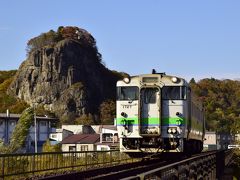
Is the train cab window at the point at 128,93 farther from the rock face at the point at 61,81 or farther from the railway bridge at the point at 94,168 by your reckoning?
the rock face at the point at 61,81

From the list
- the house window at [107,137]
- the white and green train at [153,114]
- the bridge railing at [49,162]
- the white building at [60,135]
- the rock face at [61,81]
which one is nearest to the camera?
the bridge railing at [49,162]

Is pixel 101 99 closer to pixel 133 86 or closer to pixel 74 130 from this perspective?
pixel 74 130

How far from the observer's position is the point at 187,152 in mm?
25484

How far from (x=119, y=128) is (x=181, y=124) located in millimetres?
2772

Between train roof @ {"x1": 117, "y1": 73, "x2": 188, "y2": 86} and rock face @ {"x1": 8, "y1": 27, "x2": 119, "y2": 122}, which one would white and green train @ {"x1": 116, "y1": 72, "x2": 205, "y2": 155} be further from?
rock face @ {"x1": 8, "y1": 27, "x2": 119, "y2": 122}

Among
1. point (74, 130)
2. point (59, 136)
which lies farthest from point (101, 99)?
point (59, 136)

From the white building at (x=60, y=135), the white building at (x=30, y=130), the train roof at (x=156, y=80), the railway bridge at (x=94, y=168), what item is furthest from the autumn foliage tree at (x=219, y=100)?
the train roof at (x=156, y=80)

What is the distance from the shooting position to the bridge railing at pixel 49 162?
17.1 meters

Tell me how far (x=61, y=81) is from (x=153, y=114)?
144 meters

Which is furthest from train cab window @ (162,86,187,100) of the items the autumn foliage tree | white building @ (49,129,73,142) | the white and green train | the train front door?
the autumn foliage tree

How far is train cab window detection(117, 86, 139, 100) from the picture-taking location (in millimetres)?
22781

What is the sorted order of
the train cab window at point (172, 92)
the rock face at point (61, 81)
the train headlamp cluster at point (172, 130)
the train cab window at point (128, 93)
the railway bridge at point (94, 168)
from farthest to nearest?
the rock face at point (61, 81)
the train cab window at point (128, 93)
the train cab window at point (172, 92)
the train headlamp cluster at point (172, 130)
the railway bridge at point (94, 168)

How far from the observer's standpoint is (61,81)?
542ft

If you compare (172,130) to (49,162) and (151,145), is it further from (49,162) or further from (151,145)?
(49,162)
